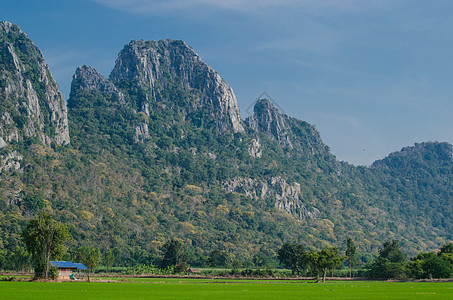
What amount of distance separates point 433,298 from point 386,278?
8709cm

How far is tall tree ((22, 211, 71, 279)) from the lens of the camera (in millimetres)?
94312

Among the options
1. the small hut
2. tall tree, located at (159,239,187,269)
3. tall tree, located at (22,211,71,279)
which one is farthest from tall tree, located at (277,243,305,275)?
tall tree, located at (22,211,71,279)

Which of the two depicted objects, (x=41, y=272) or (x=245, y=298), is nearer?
(x=245, y=298)

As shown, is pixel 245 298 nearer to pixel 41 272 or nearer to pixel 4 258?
pixel 41 272

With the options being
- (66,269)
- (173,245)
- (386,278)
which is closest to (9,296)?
(66,269)

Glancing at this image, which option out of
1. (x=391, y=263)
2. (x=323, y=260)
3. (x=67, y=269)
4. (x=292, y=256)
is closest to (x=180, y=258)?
(x=292, y=256)

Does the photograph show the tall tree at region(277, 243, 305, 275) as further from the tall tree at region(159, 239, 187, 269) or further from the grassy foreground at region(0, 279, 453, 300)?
the grassy foreground at region(0, 279, 453, 300)

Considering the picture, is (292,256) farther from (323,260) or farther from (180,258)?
(323,260)

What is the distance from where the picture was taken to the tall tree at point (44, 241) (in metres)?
94.3

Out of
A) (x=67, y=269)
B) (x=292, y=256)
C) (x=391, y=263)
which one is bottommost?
(x=67, y=269)

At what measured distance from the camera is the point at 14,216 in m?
194

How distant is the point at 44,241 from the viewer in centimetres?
9525

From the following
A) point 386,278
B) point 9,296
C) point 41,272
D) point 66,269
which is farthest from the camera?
point 386,278

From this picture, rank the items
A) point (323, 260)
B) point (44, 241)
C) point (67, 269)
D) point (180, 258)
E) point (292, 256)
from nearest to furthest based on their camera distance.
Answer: point (44, 241) < point (323, 260) < point (67, 269) < point (180, 258) < point (292, 256)
